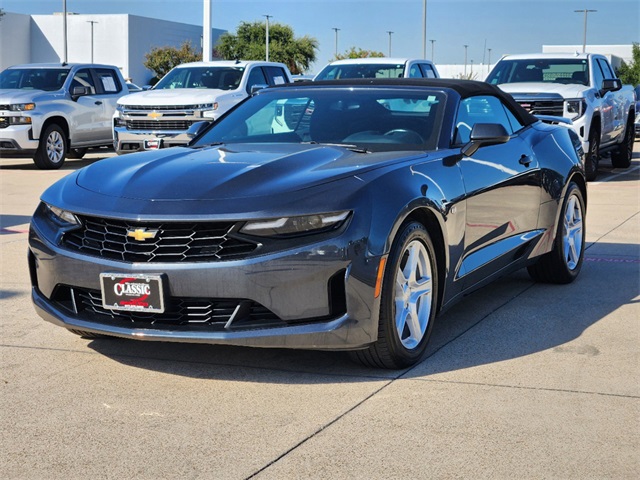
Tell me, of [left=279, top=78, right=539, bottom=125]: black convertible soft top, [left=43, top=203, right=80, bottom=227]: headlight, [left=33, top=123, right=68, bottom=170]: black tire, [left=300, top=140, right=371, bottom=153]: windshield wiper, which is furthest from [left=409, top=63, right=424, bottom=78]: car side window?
[left=43, top=203, right=80, bottom=227]: headlight

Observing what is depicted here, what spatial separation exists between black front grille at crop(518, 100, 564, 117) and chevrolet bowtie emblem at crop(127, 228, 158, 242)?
39.2ft

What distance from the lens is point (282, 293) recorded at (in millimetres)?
4617

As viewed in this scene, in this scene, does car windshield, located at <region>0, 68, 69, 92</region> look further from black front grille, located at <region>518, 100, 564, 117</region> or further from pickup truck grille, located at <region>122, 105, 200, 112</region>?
black front grille, located at <region>518, 100, 564, 117</region>

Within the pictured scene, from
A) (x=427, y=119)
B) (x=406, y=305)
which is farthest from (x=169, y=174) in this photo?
(x=427, y=119)

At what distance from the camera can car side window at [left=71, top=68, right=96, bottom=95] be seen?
19.3 metres

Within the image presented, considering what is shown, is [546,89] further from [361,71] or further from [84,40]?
[84,40]

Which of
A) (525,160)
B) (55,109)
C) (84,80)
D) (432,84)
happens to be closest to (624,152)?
(84,80)

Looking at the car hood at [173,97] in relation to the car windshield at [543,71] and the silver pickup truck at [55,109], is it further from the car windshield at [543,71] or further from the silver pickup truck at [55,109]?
the car windshield at [543,71]

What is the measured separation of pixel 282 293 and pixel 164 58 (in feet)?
271

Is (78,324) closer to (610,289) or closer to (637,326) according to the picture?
(637,326)

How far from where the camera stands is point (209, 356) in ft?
17.6

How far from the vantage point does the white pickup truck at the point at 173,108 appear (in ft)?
53.1

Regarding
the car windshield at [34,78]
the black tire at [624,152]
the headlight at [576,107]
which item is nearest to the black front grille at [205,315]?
the headlight at [576,107]

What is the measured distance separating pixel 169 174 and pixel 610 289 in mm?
3636
